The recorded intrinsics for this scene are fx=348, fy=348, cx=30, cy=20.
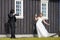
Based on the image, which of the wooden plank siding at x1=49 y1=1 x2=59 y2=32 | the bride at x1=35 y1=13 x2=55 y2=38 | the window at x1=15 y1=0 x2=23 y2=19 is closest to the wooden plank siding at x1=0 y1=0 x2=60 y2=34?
the wooden plank siding at x1=49 y1=1 x2=59 y2=32

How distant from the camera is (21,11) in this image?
22938 millimetres

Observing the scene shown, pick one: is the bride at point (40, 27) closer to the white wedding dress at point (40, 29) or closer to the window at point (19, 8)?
the white wedding dress at point (40, 29)

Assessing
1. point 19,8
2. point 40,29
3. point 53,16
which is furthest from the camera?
point 53,16

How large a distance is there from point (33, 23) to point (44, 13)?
1.09m

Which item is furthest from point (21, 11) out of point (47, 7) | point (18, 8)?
point (47, 7)

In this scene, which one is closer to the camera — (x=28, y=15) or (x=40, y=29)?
(x=40, y=29)

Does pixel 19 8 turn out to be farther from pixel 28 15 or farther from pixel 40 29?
pixel 40 29

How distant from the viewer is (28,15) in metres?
23.0

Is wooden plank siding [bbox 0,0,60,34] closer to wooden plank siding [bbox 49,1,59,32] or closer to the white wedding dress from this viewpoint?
wooden plank siding [bbox 49,1,59,32]

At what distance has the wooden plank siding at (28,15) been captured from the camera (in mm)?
22547

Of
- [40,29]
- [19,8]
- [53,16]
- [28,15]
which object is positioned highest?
[19,8]

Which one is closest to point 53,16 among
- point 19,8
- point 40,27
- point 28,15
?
point 28,15

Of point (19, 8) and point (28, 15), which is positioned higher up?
point (19, 8)

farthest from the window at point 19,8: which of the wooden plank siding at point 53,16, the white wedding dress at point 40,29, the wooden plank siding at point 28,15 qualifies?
the wooden plank siding at point 53,16
